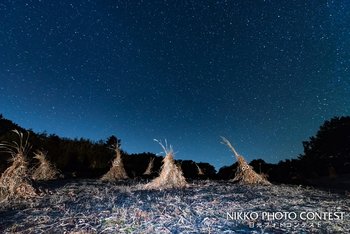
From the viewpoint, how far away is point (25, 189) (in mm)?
8227

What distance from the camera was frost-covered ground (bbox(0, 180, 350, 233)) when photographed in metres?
5.16

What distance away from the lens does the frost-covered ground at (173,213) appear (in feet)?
16.9

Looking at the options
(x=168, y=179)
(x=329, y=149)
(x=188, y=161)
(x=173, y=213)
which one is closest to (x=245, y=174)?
(x=168, y=179)

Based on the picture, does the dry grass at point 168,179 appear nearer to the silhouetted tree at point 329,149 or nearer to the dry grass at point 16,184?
the dry grass at point 16,184

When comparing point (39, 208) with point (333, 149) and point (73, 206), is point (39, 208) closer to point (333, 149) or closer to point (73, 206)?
point (73, 206)

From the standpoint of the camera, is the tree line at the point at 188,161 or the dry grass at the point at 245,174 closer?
the dry grass at the point at 245,174

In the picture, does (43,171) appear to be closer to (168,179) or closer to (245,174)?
(168,179)

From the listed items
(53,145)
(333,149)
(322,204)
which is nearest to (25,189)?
(322,204)

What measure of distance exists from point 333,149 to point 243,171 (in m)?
12.2

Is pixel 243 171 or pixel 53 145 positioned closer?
pixel 243 171

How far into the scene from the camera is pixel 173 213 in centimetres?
598

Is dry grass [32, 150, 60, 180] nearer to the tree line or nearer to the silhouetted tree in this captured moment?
the tree line

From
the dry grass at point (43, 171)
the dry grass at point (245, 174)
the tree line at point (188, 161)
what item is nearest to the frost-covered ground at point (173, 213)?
the dry grass at point (245, 174)

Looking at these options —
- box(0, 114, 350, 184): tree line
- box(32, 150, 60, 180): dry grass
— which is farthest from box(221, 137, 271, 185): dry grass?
box(32, 150, 60, 180): dry grass
